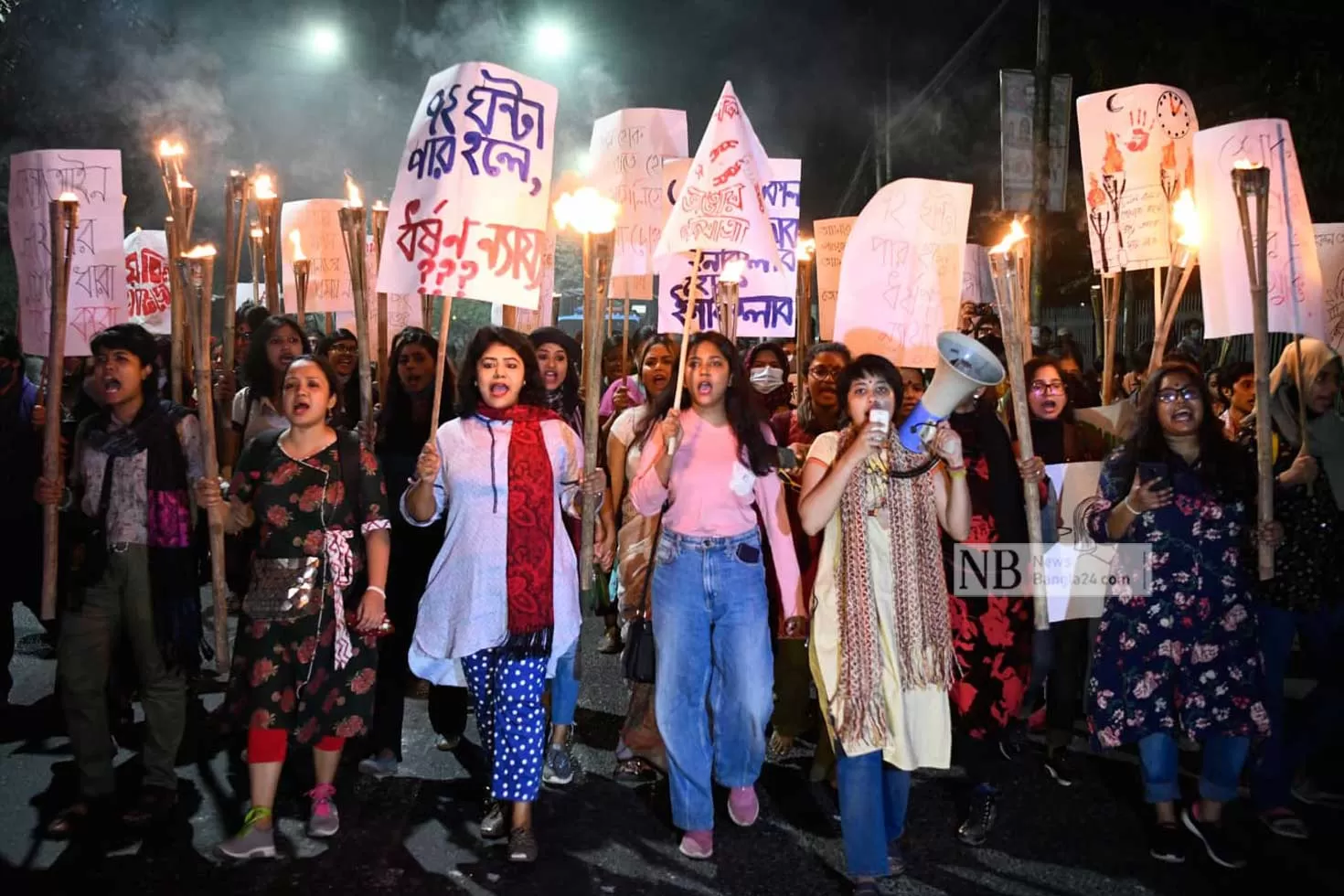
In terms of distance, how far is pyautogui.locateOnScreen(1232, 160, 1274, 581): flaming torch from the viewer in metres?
4.33

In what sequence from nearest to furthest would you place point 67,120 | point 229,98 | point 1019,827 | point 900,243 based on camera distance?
point 1019,827, point 900,243, point 67,120, point 229,98

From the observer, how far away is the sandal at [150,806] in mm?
4367

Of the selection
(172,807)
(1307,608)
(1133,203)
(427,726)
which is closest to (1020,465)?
(1307,608)

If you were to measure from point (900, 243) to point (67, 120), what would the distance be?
14.5 meters

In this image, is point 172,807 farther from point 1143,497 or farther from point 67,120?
point 67,120

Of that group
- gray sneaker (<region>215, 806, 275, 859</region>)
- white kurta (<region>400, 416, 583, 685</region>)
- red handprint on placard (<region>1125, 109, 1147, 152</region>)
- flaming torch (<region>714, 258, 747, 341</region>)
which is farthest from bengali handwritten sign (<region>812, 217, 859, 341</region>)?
gray sneaker (<region>215, 806, 275, 859</region>)

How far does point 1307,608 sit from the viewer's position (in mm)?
4531

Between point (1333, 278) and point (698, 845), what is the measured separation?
16.4 feet

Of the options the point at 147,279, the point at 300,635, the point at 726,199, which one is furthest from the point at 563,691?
the point at 147,279

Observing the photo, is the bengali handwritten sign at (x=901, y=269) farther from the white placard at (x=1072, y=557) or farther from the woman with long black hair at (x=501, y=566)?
the woman with long black hair at (x=501, y=566)

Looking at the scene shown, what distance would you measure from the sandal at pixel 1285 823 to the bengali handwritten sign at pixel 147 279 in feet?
25.7

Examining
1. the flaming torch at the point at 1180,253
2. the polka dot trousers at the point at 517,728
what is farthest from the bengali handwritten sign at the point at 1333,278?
the polka dot trousers at the point at 517,728

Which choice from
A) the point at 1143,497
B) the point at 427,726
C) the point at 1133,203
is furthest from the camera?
the point at 1133,203

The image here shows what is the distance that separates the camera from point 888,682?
395 centimetres
